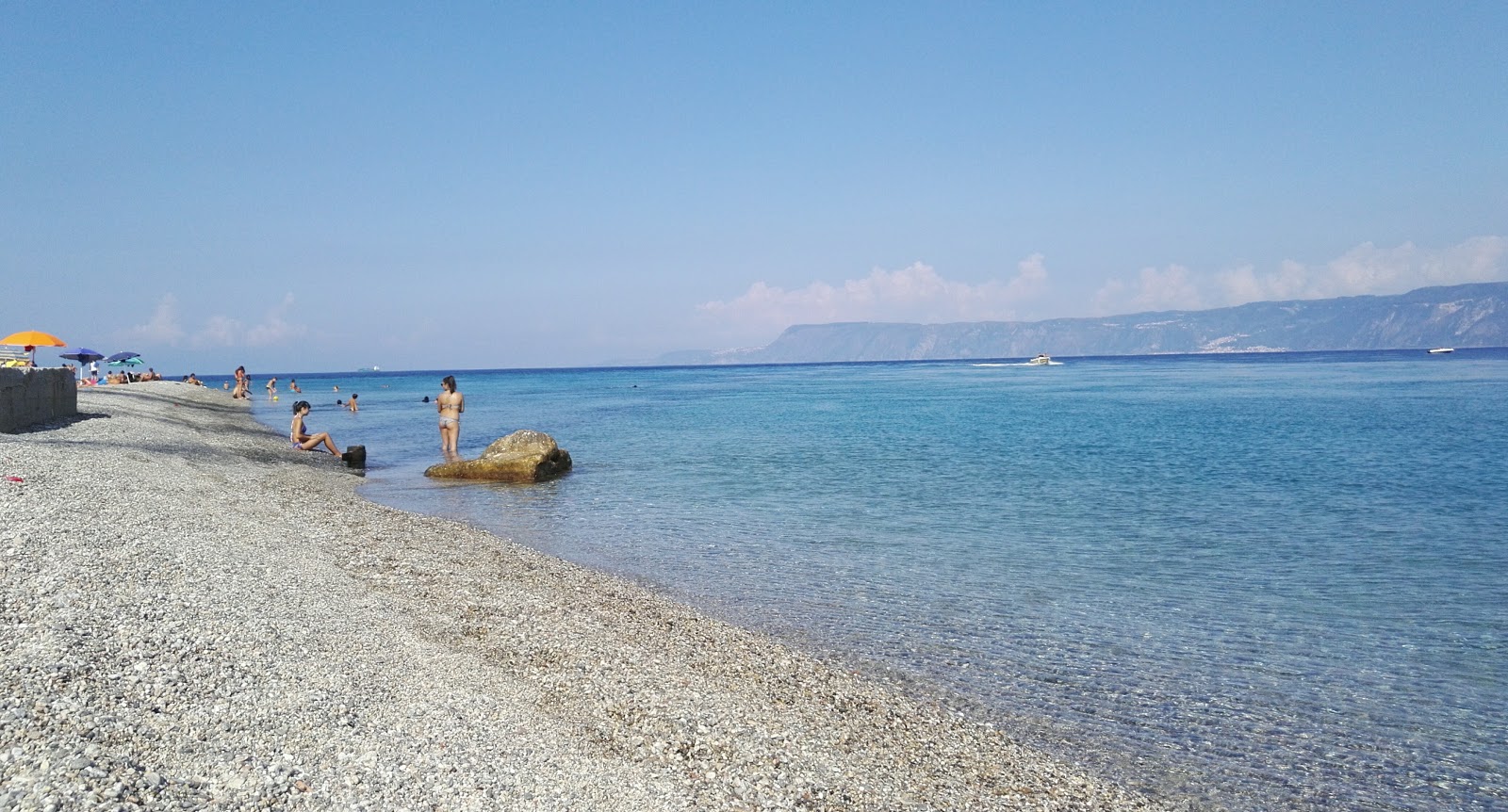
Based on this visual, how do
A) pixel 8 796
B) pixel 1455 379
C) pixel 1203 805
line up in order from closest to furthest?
pixel 8 796 → pixel 1203 805 → pixel 1455 379

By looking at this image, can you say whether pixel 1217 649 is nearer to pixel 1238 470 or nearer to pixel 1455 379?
pixel 1238 470

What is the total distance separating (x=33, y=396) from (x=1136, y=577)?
26.9m

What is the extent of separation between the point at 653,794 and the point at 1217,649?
6.80 m

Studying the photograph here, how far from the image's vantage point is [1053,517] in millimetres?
17500

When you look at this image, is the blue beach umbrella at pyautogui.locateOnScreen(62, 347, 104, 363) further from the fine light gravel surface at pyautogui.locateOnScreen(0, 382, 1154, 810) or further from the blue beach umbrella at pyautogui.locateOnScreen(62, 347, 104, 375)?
the fine light gravel surface at pyautogui.locateOnScreen(0, 382, 1154, 810)

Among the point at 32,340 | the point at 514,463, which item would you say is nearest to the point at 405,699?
the point at 514,463

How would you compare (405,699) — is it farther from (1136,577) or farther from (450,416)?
(450,416)

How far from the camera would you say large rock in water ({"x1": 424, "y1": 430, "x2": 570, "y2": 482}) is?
22875 millimetres

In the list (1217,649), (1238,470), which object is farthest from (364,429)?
(1217,649)

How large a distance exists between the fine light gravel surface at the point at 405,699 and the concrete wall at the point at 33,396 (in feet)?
41.2

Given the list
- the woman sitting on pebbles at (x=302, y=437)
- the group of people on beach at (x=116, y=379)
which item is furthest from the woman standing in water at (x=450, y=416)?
the group of people on beach at (x=116, y=379)

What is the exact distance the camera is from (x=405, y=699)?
6711 millimetres

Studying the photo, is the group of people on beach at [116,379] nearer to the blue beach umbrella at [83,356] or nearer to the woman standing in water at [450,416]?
the blue beach umbrella at [83,356]

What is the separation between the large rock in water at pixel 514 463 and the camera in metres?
22.9
